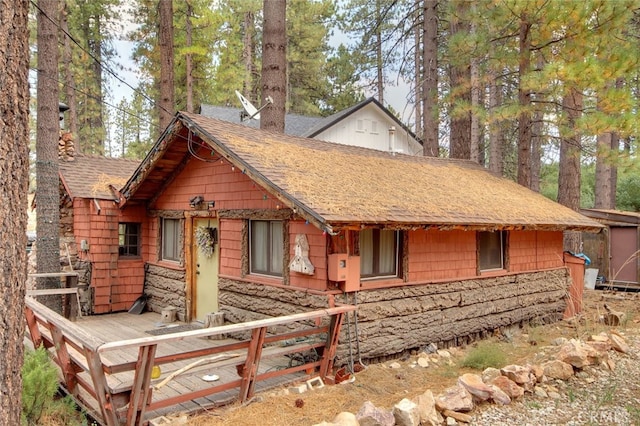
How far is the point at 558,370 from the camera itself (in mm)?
5859

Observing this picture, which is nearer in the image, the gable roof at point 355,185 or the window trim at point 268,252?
the gable roof at point 355,185

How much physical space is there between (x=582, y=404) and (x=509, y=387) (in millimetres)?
798

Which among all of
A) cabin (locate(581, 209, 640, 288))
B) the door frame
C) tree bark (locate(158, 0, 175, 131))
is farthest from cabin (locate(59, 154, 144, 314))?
cabin (locate(581, 209, 640, 288))

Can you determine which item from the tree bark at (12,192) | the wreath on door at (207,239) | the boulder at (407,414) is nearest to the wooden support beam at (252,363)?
the boulder at (407,414)

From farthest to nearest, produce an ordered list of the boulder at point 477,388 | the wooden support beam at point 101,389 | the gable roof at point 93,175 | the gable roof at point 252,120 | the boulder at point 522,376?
the gable roof at point 252,120
the gable roof at point 93,175
the boulder at point 522,376
the boulder at point 477,388
the wooden support beam at point 101,389

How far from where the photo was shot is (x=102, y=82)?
23.3m

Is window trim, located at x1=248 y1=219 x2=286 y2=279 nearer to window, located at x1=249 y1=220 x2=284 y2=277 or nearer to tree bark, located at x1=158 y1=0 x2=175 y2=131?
window, located at x1=249 y1=220 x2=284 y2=277

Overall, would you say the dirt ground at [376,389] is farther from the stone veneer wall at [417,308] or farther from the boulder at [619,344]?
the boulder at [619,344]

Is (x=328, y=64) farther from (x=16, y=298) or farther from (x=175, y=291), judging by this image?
(x=16, y=298)

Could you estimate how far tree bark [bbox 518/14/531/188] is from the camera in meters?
10.6

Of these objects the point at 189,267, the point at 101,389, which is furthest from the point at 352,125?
the point at 101,389

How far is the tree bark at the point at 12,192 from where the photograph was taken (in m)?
2.85

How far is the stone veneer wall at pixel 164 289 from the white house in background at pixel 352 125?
9.46 meters

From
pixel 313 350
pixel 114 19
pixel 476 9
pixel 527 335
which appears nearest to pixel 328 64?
pixel 114 19
